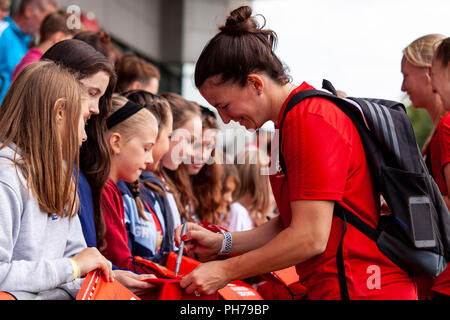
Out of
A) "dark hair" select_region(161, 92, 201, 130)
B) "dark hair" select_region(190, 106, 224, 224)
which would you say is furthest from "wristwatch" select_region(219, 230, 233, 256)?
"dark hair" select_region(190, 106, 224, 224)

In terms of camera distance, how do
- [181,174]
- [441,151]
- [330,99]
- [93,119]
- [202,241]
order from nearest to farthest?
[330,99]
[202,241]
[441,151]
[93,119]
[181,174]

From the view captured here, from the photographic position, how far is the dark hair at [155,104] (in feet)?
12.6

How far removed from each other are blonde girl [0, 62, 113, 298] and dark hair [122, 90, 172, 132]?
4.57ft

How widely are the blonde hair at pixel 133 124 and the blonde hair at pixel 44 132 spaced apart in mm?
1029

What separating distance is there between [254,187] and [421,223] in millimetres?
3705

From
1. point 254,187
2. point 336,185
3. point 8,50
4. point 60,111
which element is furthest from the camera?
point 254,187

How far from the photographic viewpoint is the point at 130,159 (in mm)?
3355

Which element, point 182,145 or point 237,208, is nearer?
point 182,145

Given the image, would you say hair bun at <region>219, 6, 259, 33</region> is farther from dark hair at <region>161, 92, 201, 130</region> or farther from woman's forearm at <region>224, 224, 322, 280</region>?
dark hair at <region>161, 92, 201, 130</region>

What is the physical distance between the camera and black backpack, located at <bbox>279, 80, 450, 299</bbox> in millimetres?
1852

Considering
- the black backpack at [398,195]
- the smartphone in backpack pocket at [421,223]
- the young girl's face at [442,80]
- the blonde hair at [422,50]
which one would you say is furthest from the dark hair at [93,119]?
the blonde hair at [422,50]

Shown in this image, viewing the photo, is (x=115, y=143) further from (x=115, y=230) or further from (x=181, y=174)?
(x=181, y=174)

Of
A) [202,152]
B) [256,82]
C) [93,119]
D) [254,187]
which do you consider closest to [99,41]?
[93,119]

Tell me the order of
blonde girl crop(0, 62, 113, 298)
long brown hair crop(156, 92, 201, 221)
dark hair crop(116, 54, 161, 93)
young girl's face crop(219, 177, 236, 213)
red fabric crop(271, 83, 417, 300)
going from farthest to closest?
1. young girl's face crop(219, 177, 236, 213)
2. dark hair crop(116, 54, 161, 93)
3. long brown hair crop(156, 92, 201, 221)
4. blonde girl crop(0, 62, 113, 298)
5. red fabric crop(271, 83, 417, 300)
